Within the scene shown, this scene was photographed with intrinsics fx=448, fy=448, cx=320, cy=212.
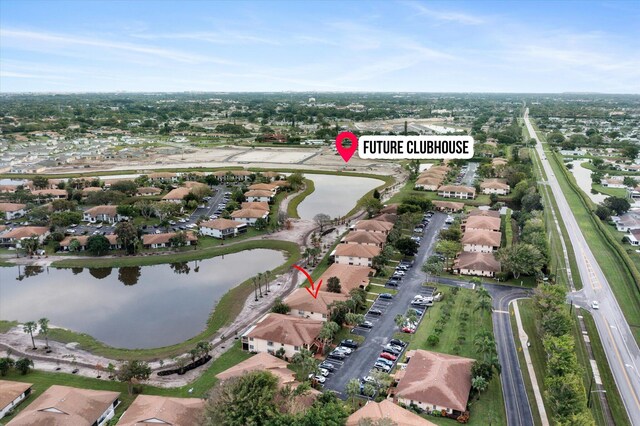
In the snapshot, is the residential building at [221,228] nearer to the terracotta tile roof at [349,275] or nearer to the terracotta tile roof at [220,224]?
the terracotta tile roof at [220,224]

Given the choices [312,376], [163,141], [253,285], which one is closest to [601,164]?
[253,285]

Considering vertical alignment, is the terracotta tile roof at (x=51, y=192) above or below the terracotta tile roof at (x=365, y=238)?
above

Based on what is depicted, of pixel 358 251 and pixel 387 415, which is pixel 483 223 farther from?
pixel 387 415

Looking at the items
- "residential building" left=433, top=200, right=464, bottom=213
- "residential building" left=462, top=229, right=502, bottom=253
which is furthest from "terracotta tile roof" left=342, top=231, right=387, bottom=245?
"residential building" left=433, top=200, right=464, bottom=213

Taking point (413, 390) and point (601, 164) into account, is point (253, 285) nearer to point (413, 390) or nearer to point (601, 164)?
point (413, 390)

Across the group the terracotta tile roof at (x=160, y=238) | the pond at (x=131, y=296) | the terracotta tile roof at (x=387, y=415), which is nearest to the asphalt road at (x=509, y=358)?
the terracotta tile roof at (x=387, y=415)

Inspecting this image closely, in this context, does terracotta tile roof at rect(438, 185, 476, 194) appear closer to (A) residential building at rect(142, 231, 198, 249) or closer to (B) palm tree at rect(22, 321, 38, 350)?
(A) residential building at rect(142, 231, 198, 249)

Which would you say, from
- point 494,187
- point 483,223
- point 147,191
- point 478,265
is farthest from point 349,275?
point 147,191
